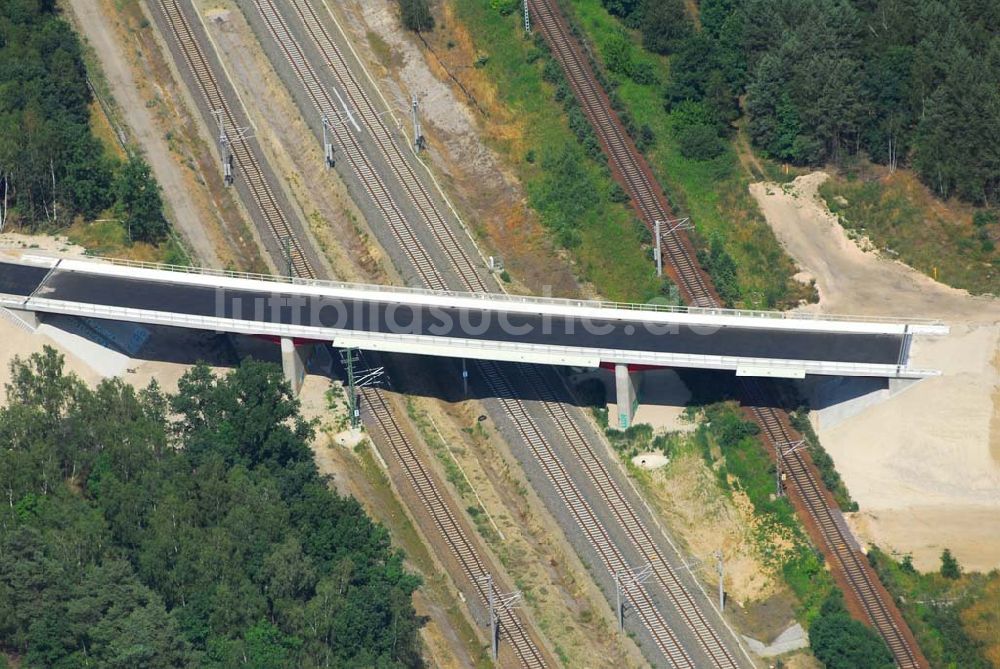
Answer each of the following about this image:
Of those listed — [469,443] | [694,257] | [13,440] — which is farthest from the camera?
[694,257]

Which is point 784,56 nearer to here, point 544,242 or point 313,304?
point 544,242

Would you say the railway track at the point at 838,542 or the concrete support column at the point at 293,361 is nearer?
the railway track at the point at 838,542

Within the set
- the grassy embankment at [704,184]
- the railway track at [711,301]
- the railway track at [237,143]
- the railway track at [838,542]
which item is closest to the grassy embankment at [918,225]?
the grassy embankment at [704,184]

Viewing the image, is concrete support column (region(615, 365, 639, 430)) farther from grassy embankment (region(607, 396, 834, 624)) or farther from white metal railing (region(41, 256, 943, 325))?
white metal railing (region(41, 256, 943, 325))

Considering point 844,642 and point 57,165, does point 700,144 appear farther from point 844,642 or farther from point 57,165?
point 57,165

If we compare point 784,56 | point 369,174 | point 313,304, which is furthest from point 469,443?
point 784,56

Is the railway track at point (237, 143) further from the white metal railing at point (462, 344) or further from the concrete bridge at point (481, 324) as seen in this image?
the white metal railing at point (462, 344)

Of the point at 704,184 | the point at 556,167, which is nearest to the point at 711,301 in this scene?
the point at 704,184
